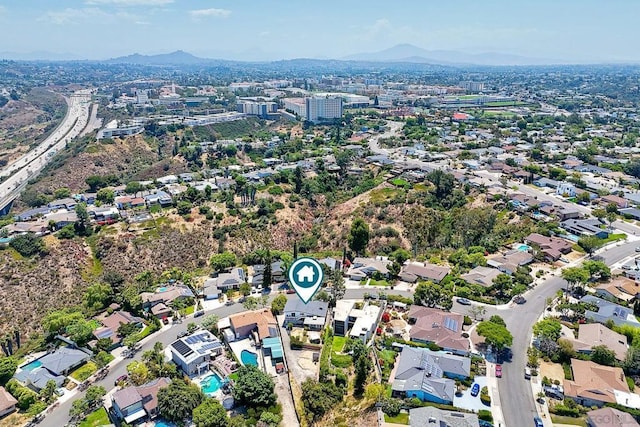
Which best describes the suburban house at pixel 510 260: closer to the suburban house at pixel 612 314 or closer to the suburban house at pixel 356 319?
the suburban house at pixel 612 314

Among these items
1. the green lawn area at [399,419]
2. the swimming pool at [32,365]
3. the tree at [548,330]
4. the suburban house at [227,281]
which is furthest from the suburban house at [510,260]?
the swimming pool at [32,365]

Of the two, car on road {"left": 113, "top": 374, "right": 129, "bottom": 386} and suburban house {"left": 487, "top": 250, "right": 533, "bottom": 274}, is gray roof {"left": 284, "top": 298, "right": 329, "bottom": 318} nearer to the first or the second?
car on road {"left": 113, "top": 374, "right": 129, "bottom": 386}

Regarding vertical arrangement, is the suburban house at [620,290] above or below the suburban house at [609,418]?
below

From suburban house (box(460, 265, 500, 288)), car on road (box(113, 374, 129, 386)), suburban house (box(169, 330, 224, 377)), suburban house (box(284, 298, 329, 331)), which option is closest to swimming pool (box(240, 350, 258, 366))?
suburban house (box(169, 330, 224, 377))

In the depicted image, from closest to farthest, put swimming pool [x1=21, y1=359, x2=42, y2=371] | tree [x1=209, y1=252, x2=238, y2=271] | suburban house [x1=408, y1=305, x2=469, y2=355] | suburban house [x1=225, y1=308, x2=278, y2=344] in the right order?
A: 1. suburban house [x1=408, y1=305, x2=469, y2=355]
2. swimming pool [x1=21, y1=359, x2=42, y2=371]
3. suburban house [x1=225, y1=308, x2=278, y2=344]
4. tree [x1=209, y1=252, x2=238, y2=271]

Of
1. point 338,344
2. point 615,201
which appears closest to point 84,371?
point 338,344

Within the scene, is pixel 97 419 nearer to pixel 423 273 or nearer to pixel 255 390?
pixel 255 390

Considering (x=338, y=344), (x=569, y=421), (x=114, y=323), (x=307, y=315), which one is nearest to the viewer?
(x=569, y=421)
